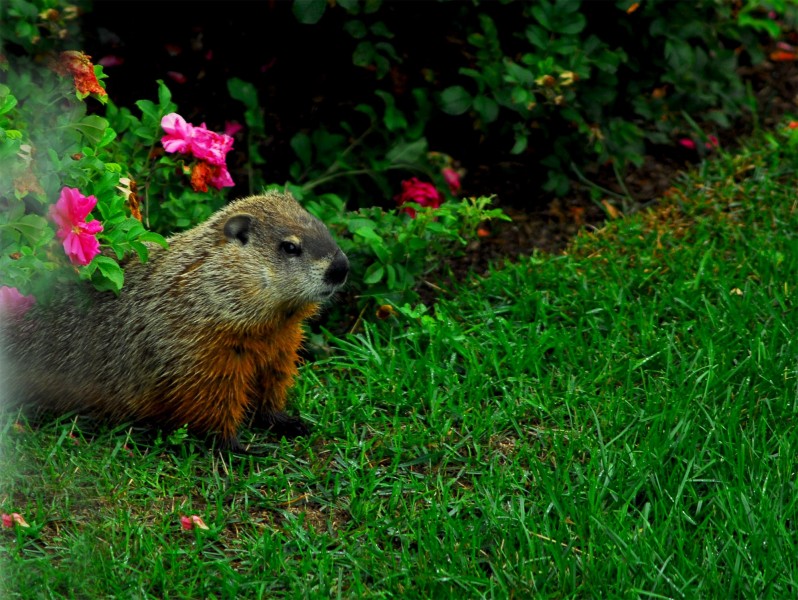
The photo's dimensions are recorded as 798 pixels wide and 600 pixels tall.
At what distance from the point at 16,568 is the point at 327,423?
127 cm

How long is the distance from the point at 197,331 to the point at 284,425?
0.50 meters

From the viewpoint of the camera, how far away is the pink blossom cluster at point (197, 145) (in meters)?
4.39

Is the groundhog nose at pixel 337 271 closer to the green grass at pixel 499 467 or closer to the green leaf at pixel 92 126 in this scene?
the green grass at pixel 499 467

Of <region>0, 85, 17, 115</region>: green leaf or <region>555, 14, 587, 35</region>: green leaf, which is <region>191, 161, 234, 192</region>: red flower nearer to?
<region>0, 85, 17, 115</region>: green leaf

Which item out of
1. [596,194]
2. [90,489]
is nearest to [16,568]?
[90,489]

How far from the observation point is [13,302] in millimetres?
4195

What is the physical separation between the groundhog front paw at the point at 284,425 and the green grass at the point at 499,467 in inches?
2.7

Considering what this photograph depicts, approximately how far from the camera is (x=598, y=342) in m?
4.52

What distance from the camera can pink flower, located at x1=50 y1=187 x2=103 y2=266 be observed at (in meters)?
3.82

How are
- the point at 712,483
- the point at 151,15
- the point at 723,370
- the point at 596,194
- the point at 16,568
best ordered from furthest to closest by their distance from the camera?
the point at 596,194
the point at 151,15
the point at 723,370
the point at 712,483
the point at 16,568

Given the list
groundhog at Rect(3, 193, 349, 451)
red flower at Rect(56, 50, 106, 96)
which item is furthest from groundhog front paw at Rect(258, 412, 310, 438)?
red flower at Rect(56, 50, 106, 96)

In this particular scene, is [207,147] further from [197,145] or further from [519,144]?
[519,144]

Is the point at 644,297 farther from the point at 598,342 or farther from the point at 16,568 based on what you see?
the point at 16,568

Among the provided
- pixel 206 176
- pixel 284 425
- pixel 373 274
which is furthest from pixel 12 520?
pixel 373 274
